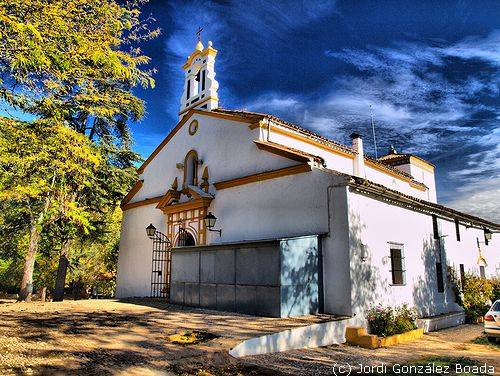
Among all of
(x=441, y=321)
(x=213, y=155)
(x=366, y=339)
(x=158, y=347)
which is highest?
(x=213, y=155)

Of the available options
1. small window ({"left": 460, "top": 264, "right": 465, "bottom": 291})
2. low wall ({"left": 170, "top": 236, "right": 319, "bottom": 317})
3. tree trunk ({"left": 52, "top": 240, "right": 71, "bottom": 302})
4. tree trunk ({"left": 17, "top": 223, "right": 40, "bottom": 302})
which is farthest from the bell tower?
small window ({"left": 460, "top": 264, "right": 465, "bottom": 291})

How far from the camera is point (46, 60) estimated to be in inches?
233

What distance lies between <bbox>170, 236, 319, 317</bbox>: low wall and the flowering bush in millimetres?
1652

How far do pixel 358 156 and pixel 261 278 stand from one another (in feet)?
30.8

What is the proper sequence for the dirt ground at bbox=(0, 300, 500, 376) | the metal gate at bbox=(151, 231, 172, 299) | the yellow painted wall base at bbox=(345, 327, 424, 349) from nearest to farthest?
the dirt ground at bbox=(0, 300, 500, 376)
the yellow painted wall base at bbox=(345, 327, 424, 349)
the metal gate at bbox=(151, 231, 172, 299)

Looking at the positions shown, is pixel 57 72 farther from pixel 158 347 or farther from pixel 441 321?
pixel 441 321

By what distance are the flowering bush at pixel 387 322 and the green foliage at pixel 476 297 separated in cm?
567

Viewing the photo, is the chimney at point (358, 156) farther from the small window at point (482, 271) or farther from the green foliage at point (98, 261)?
the green foliage at point (98, 261)

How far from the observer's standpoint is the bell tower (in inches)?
686

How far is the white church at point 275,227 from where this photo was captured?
10.5 metres

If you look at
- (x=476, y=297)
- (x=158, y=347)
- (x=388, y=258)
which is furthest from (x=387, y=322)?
(x=476, y=297)

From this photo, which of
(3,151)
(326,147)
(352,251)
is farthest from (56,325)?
(326,147)

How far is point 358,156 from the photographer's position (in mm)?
17406

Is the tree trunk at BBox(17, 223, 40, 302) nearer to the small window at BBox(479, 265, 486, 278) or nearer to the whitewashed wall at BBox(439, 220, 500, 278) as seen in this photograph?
the whitewashed wall at BBox(439, 220, 500, 278)
